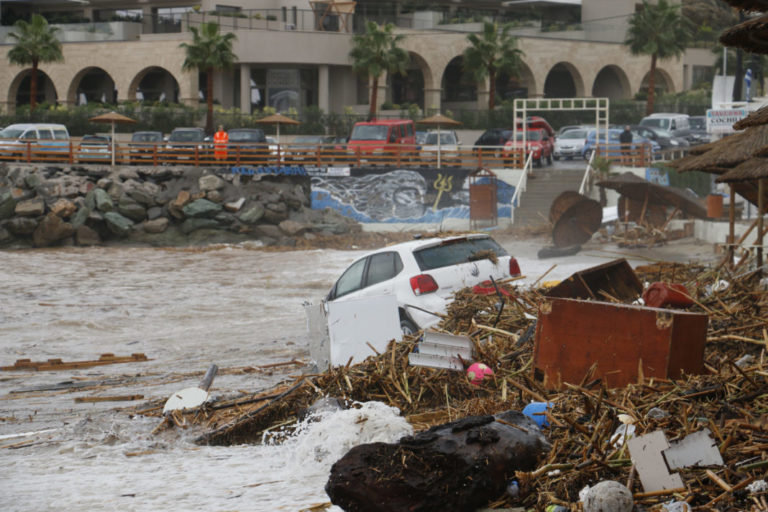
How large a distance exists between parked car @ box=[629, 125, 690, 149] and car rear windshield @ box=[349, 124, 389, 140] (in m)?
13.0

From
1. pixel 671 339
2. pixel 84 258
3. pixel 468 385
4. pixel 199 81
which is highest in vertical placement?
pixel 199 81

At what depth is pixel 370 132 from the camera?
35.8 metres

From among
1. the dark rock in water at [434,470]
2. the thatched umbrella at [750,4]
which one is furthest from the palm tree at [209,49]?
the dark rock in water at [434,470]

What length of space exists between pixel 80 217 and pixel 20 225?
1.91 metres

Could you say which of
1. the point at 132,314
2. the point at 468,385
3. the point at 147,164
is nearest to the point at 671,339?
the point at 468,385

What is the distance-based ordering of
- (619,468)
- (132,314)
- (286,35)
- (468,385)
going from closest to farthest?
1. (619,468)
2. (468,385)
3. (132,314)
4. (286,35)

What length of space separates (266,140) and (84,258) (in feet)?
39.3

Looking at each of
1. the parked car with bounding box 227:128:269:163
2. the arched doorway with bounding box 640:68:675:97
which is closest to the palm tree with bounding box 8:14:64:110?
the parked car with bounding box 227:128:269:163

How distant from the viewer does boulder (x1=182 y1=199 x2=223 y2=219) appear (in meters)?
33.1

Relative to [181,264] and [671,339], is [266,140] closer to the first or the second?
[181,264]

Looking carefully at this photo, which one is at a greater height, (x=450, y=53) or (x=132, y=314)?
(x=450, y=53)

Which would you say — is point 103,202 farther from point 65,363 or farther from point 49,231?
point 65,363

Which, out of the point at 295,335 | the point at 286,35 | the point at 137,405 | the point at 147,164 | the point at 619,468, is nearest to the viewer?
the point at 619,468

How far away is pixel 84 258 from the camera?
98.5 ft
